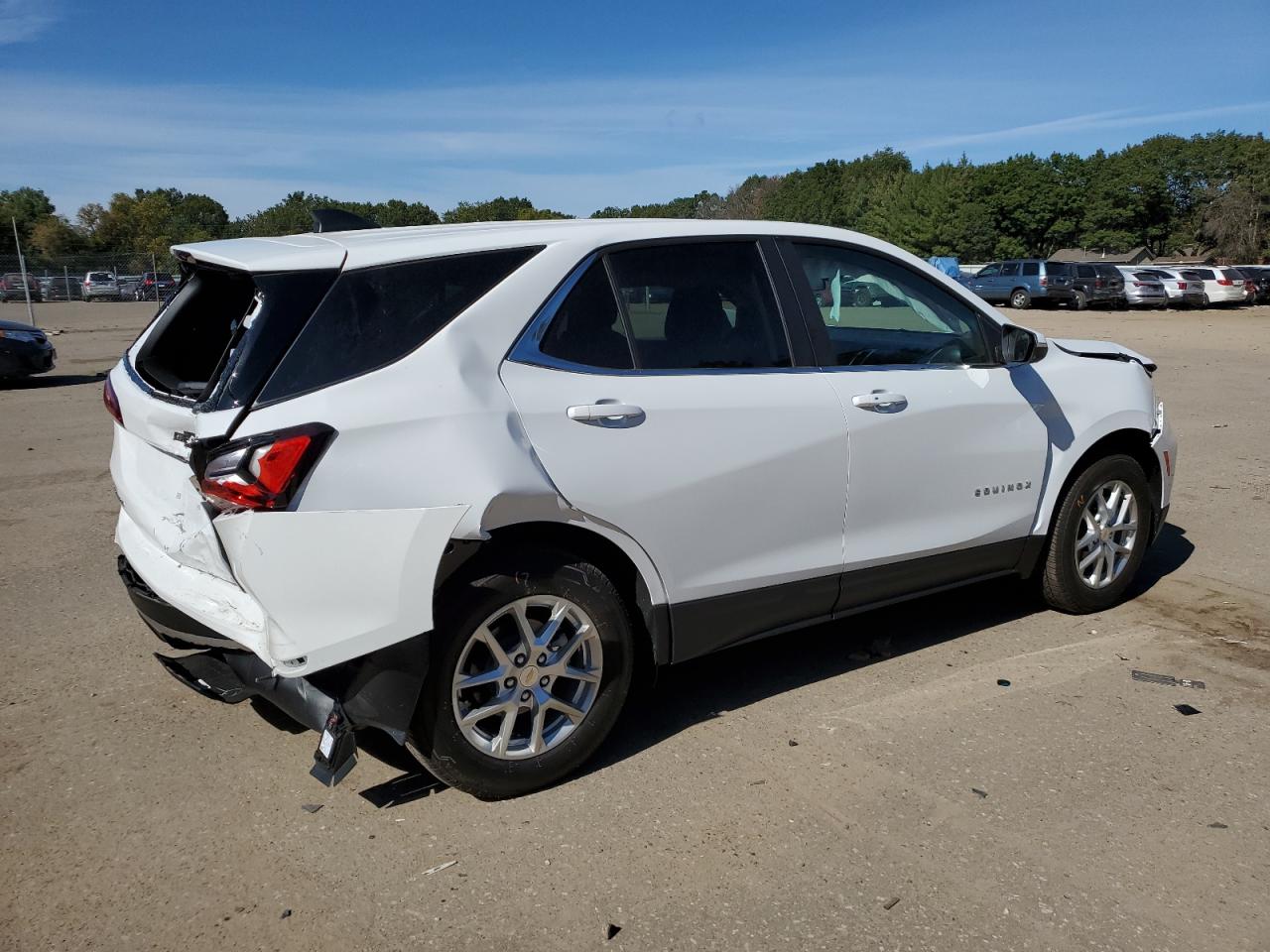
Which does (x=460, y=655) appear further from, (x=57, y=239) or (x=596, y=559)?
(x=57, y=239)

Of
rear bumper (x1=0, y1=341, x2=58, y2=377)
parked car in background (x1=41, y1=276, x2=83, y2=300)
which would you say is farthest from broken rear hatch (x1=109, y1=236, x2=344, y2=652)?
parked car in background (x1=41, y1=276, x2=83, y2=300)

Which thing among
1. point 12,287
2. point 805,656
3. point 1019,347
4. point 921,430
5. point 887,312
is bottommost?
point 805,656

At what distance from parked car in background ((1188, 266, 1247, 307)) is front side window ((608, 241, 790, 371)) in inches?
1549

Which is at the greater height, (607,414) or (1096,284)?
(607,414)

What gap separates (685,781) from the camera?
3.62m

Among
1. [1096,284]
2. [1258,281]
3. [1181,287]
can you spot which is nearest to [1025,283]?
[1096,284]

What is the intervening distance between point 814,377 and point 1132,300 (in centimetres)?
3751

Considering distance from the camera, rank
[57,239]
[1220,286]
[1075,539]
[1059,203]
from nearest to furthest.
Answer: [1075,539] → [1220,286] → [57,239] → [1059,203]

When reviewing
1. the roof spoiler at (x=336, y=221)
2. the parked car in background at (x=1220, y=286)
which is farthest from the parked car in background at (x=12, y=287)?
the parked car in background at (x=1220, y=286)

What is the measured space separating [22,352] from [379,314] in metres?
14.0

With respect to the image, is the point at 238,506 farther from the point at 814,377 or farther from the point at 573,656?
the point at 814,377

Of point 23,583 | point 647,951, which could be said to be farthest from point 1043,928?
point 23,583

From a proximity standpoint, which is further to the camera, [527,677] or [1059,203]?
[1059,203]

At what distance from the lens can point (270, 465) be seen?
9.75 ft
